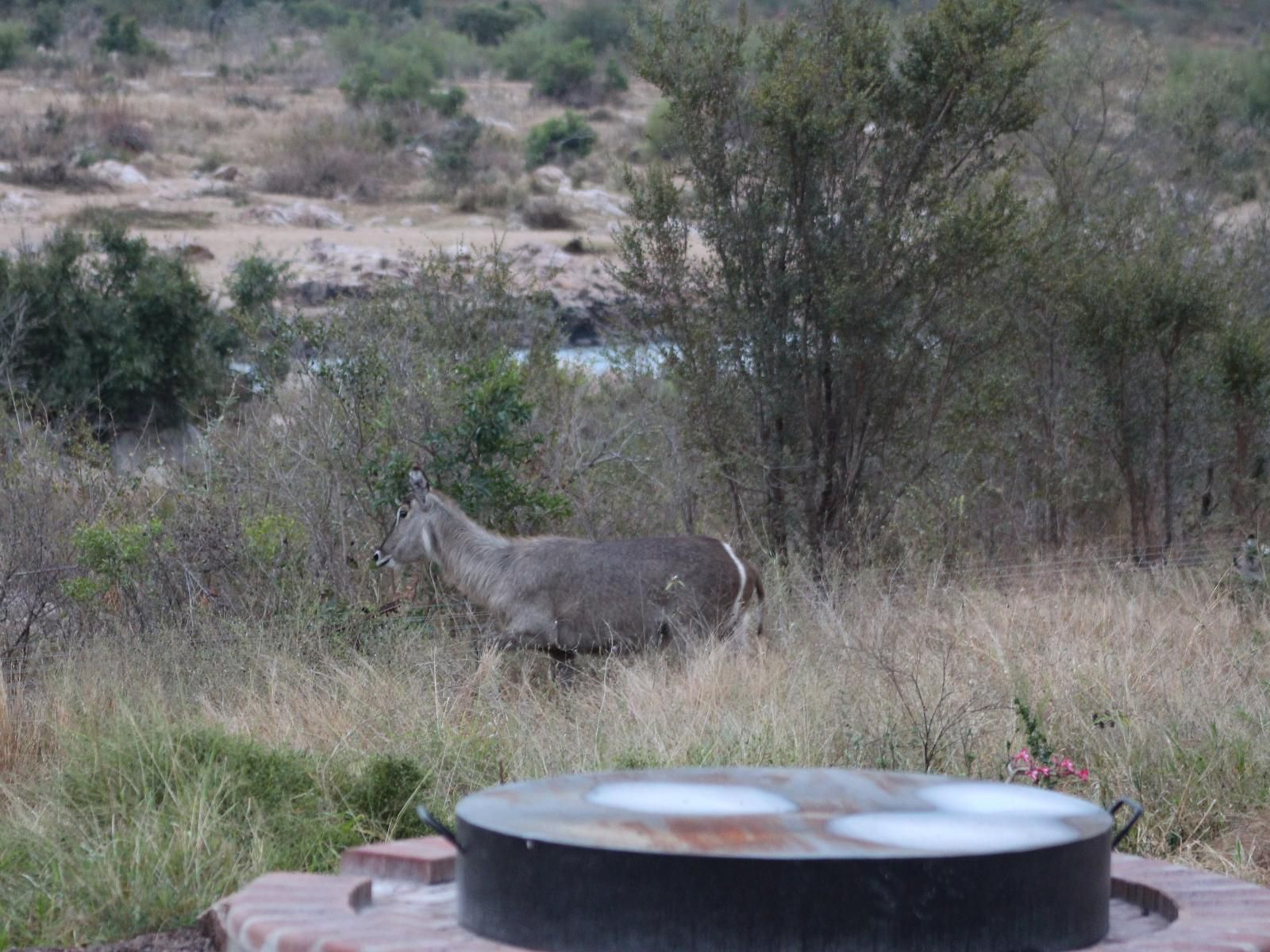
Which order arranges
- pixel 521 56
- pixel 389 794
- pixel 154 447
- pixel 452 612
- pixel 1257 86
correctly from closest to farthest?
pixel 389 794 < pixel 452 612 < pixel 154 447 < pixel 1257 86 < pixel 521 56

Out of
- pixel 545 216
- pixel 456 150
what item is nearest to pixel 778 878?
pixel 545 216

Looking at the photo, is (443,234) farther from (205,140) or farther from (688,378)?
(688,378)

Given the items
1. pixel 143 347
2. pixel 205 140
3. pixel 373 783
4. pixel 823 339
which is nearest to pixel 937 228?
pixel 823 339

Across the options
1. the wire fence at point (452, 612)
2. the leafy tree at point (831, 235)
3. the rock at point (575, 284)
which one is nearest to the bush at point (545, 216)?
the rock at point (575, 284)

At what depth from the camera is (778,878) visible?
336 cm

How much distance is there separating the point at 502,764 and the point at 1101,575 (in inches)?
239

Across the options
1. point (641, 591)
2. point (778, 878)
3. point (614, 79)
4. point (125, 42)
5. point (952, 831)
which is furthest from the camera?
point (125, 42)

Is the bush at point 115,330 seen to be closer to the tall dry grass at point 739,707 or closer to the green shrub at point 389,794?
the tall dry grass at point 739,707

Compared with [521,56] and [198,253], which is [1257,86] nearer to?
[198,253]

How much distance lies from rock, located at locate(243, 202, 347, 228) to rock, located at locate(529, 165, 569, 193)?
6.74 metres

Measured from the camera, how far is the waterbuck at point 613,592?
984 centimetres

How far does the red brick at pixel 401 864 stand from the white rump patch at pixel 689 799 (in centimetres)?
49

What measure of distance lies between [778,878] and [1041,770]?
296cm

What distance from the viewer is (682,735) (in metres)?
6.88
